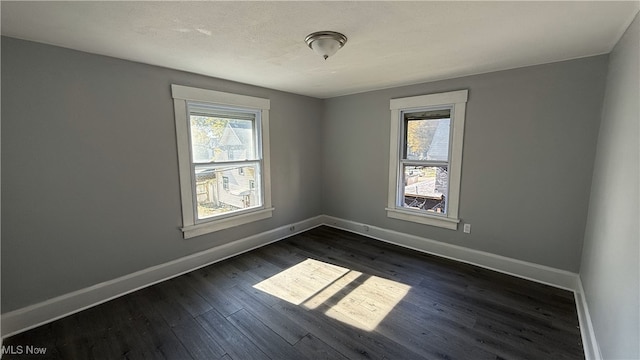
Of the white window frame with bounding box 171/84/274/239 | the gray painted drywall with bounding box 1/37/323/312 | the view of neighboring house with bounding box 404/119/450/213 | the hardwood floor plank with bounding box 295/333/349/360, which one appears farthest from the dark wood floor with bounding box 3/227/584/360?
the view of neighboring house with bounding box 404/119/450/213

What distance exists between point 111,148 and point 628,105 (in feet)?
12.9

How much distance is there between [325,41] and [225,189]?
2273 millimetres

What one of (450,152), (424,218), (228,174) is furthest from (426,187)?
(228,174)

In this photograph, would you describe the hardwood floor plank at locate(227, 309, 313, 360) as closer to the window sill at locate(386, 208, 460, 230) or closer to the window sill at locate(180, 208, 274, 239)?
the window sill at locate(180, 208, 274, 239)

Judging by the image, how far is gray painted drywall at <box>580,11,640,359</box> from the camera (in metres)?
1.29

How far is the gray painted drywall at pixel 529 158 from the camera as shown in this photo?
241 centimetres

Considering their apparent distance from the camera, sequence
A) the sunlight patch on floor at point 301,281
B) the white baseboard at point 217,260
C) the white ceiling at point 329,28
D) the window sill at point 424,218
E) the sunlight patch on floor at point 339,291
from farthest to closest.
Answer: the window sill at point 424,218 → the sunlight patch on floor at point 301,281 → the sunlight patch on floor at point 339,291 → the white baseboard at point 217,260 → the white ceiling at point 329,28

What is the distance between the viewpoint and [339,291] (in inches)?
102

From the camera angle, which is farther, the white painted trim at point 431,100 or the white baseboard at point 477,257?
the white painted trim at point 431,100

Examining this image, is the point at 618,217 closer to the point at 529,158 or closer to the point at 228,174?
the point at 529,158

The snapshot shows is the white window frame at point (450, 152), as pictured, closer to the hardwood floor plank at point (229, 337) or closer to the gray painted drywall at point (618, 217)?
the gray painted drywall at point (618, 217)

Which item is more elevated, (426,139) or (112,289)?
(426,139)

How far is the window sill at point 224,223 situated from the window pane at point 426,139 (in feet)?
7.30

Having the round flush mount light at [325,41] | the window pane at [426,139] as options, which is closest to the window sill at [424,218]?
the window pane at [426,139]
